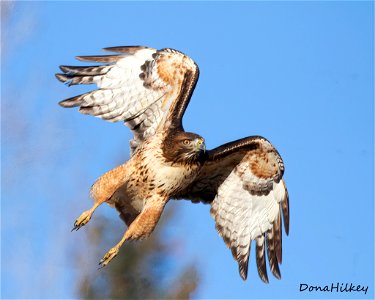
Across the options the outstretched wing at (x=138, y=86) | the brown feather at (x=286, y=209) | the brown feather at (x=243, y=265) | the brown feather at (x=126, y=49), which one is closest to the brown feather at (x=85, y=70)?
the outstretched wing at (x=138, y=86)

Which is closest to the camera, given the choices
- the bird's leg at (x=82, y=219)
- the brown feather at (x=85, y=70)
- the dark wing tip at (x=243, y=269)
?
the bird's leg at (x=82, y=219)

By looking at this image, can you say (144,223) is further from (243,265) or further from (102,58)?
(102,58)

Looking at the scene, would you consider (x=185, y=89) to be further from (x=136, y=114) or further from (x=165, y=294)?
Result: (x=165, y=294)

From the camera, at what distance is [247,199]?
2483 cm

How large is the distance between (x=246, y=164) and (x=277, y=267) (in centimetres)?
149

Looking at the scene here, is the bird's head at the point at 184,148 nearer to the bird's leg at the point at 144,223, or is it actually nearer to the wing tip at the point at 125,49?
the bird's leg at the point at 144,223

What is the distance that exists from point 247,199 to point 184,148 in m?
1.88

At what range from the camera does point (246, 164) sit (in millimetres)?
24578

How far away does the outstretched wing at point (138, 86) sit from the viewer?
2375cm

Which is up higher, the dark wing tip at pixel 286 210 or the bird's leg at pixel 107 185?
the bird's leg at pixel 107 185

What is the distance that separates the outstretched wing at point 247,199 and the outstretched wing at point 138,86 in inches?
41.4

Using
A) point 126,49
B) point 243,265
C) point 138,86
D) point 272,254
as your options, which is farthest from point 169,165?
point 272,254

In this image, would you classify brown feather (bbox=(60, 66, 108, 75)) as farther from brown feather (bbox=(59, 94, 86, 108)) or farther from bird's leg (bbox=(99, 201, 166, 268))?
bird's leg (bbox=(99, 201, 166, 268))

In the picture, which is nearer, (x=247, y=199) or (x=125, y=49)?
(x=125, y=49)
